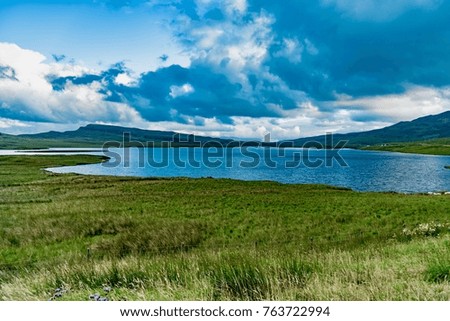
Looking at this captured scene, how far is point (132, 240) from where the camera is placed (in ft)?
82.3

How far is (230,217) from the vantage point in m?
35.0

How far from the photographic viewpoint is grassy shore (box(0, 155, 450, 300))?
26.5 ft

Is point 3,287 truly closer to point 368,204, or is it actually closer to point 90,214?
point 90,214

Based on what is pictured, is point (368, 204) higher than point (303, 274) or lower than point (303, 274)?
lower

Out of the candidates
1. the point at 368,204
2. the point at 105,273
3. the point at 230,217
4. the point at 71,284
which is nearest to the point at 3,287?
the point at 71,284

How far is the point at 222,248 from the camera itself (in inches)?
892

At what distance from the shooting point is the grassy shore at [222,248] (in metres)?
8.09

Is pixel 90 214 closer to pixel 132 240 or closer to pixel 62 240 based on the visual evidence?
pixel 62 240

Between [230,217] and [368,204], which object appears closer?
[230,217]

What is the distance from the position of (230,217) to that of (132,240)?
1220cm
